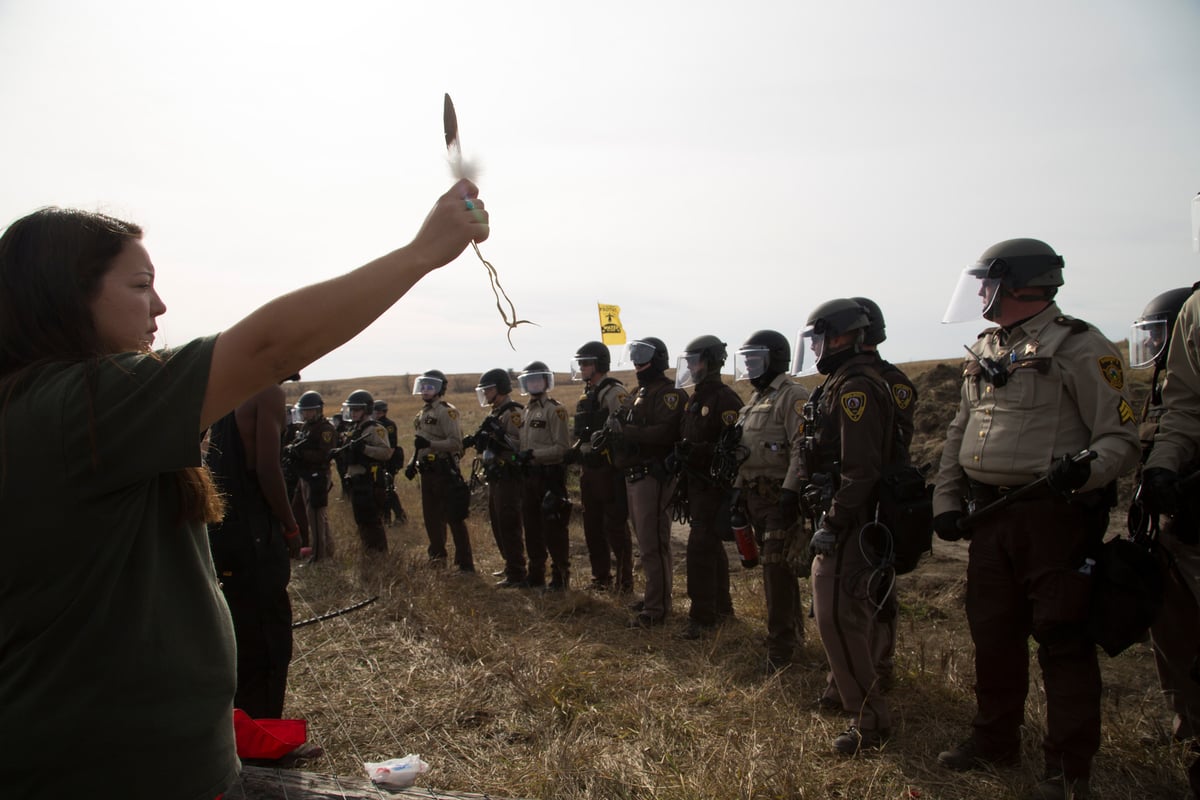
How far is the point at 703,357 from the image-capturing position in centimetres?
691

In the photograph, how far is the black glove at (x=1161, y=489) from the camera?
11.8 ft

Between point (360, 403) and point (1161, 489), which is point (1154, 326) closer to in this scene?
point (1161, 489)

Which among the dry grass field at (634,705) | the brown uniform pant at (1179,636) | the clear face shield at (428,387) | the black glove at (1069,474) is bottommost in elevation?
the dry grass field at (634,705)

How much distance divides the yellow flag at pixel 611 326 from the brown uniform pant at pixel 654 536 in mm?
3896

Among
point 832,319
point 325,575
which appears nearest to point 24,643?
point 832,319

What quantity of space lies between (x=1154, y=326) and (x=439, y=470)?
7.23m

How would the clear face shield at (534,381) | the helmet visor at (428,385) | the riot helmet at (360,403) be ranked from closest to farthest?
the clear face shield at (534,381) → the helmet visor at (428,385) → the riot helmet at (360,403)

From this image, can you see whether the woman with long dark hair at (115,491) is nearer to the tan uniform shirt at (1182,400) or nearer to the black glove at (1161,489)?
the black glove at (1161,489)

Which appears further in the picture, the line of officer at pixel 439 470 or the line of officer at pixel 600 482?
the line of officer at pixel 439 470

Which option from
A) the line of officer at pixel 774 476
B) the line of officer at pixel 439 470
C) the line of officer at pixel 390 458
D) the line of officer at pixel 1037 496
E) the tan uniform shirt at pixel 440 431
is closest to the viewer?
the line of officer at pixel 1037 496

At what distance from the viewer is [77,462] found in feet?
4.31

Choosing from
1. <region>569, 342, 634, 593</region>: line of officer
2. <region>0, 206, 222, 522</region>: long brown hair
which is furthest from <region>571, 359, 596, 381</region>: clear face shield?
<region>0, 206, 222, 522</region>: long brown hair

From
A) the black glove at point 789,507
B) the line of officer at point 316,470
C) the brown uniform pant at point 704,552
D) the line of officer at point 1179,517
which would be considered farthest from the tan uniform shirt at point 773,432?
the line of officer at point 316,470

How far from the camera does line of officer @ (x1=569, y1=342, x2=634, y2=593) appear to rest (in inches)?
324
